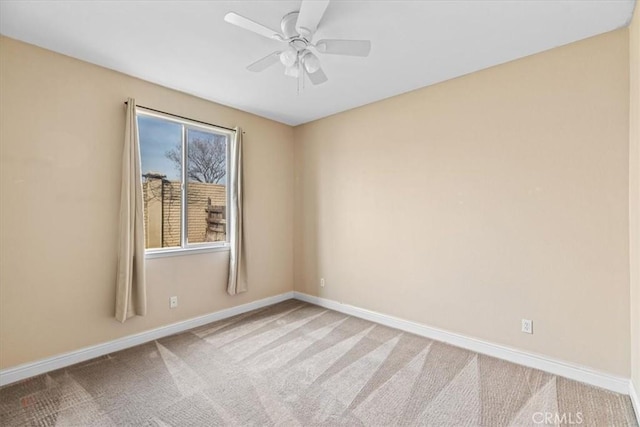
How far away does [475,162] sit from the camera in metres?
2.89

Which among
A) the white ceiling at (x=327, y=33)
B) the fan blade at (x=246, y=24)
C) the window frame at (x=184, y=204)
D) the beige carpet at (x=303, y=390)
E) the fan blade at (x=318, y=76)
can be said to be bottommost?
the beige carpet at (x=303, y=390)

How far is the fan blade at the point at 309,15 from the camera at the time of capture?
1641 millimetres

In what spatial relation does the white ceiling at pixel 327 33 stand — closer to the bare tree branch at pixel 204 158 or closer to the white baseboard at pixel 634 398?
the bare tree branch at pixel 204 158

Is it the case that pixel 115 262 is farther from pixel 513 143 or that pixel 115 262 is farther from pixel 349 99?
pixel 513 143

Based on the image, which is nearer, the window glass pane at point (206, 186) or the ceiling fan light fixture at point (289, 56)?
the ceiling fan light fixture at point (289, 56)

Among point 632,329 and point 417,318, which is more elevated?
point 632,329

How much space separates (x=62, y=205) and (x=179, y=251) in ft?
3.69

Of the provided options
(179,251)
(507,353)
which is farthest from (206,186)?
(507,353)

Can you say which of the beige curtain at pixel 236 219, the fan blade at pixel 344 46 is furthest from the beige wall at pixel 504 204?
the fan blade at pixel 344 46

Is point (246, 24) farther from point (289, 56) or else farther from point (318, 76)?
point (318, 76)

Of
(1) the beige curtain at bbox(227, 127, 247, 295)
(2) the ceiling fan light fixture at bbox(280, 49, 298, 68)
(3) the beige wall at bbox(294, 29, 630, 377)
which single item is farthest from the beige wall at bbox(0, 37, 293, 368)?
(3) the beige wall at bbox(294, 29, 630, 377)

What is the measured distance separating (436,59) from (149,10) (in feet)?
7.36

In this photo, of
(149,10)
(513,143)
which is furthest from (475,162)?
(149,10)

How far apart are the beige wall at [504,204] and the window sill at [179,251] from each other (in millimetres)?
1560
